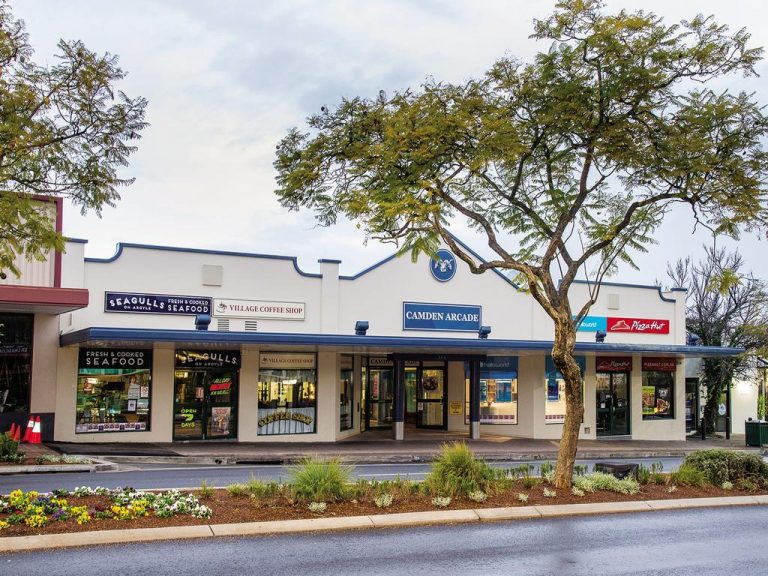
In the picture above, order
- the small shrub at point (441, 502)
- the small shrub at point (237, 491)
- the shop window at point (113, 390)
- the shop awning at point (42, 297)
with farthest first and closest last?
the shop window at point (113, 390), the shop awning at point (42, 297), the small shrub at point (237, 491), the small shrub at point (441, 502)

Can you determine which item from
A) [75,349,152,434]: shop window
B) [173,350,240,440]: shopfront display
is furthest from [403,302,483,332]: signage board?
[75,349,152,434]: shop window

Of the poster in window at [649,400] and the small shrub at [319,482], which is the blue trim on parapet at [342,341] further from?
the small shrub at [319,482]

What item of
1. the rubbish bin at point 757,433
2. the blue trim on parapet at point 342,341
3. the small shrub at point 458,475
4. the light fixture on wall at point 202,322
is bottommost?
the rubbish bin at point 757,433

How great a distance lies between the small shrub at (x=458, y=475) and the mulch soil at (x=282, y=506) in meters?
0.23

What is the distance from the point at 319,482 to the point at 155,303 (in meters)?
13.1

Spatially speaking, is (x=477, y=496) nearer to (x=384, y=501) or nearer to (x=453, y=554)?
(x=384, y=501)

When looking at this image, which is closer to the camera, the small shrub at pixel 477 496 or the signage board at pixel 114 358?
the small shrub at pixel 477 496

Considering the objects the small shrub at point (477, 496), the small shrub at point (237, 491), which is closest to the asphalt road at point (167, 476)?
the small shrub at point (237, 491)

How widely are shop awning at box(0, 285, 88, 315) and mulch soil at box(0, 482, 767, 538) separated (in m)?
→ 8.85

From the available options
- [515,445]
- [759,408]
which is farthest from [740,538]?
[759,408]

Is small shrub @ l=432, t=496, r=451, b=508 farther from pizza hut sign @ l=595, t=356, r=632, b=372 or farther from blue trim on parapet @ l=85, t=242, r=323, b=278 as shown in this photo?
pizza hut sign @ l=595, t=356, r=632, b=372

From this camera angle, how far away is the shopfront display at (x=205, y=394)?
23.7 meters

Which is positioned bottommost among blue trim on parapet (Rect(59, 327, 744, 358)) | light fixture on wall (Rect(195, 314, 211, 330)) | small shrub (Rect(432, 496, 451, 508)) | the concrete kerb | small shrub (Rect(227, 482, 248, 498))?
the concrete kerb

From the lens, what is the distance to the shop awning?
19.2 meters
